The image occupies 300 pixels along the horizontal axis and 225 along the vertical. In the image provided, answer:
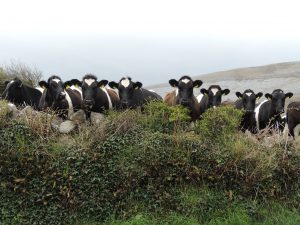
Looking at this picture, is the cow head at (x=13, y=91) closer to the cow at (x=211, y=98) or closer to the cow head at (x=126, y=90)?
the cow head at (x=126, y=90)

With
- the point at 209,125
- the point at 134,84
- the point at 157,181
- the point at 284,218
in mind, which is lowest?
the point at 284,218

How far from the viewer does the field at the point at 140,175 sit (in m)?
9.77

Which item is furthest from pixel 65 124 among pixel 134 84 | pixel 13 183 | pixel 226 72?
pixel 226 72

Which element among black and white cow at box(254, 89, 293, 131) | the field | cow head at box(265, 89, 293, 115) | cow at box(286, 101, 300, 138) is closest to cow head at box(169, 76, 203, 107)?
the field

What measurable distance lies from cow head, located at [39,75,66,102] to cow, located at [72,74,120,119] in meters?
0.55

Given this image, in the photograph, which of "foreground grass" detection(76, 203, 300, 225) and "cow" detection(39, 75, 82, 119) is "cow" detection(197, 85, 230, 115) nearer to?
"cow" detection(39, 75, 82, 119)

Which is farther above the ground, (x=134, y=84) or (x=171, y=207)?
(x=134, y=84)

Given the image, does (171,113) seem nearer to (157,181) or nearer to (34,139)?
(157,181)

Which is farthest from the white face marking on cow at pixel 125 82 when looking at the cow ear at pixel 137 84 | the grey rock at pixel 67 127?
the grey rock at pixel 67 127

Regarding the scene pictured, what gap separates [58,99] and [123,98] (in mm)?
1796

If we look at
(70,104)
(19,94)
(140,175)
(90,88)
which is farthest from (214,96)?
(19,94)

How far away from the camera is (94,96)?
1313 centimetres

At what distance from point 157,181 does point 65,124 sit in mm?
2794

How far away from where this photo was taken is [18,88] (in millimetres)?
15297
